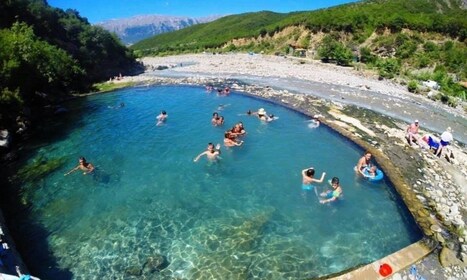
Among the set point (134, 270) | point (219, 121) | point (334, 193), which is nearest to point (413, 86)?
point (219, 121)

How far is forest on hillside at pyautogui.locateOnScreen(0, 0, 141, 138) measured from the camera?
25.7 metres

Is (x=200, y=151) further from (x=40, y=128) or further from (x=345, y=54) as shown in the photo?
(x=345, y=54)

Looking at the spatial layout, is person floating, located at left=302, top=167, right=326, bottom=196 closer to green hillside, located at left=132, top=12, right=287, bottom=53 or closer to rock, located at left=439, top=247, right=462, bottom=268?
rock, located at left=439, top=247, right=462, bottom=268

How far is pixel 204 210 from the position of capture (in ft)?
51.9

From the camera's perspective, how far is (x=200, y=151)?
867 inches

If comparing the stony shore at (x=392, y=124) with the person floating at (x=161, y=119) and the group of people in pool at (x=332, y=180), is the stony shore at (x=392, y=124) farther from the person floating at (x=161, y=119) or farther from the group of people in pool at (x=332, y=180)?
the person floating at (x=161, y=119)

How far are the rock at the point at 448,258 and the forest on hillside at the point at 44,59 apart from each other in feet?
88.7

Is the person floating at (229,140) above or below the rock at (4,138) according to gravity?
below

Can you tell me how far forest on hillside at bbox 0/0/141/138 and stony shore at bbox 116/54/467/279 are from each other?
8.59m

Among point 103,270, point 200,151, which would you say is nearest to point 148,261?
point 103,270

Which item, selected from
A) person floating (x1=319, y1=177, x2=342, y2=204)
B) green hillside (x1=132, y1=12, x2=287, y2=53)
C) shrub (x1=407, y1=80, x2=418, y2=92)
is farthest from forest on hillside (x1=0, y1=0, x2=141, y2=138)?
green hillside (x1=132, y1=12, x2=287, y2=53)

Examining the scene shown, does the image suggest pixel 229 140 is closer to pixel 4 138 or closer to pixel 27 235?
pixel 27 235

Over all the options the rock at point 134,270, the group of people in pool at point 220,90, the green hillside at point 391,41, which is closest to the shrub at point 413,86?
the green hillside at point 391,41

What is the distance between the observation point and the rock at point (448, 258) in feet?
36.5
